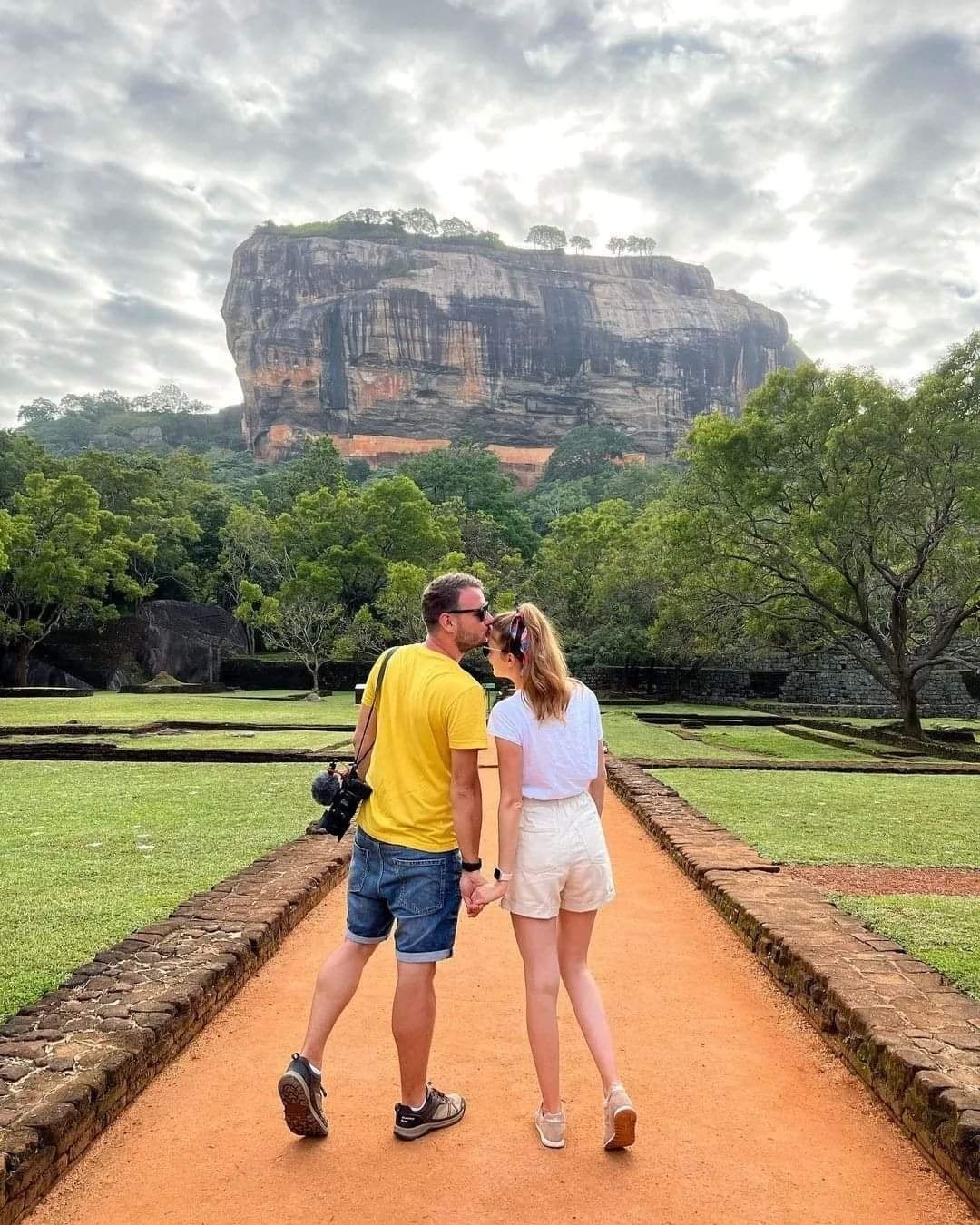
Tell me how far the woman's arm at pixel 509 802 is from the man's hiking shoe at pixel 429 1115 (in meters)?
0.61

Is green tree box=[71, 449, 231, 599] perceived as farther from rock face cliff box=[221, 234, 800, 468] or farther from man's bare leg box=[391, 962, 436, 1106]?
rock face cliff box=[221, 234, 800, 468]

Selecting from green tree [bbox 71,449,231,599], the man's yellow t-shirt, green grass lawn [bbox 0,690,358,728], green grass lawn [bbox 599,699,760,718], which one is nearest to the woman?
the man's yellow t-shirt

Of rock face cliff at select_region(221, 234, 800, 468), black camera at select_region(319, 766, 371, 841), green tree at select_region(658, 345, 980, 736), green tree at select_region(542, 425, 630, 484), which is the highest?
rock face cliff at select_region(221, 234, 800, 468)

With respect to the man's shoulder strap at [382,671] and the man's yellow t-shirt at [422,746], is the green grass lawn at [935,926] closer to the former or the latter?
the man's yellow t-shirt at [422,746]

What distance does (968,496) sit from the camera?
45.4 feet

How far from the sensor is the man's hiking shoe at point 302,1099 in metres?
2.34

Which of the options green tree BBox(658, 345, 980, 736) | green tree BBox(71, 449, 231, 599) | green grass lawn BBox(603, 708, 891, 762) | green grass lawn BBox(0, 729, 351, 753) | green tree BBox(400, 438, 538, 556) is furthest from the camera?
green tree BBox(400, 438, 538, 556)

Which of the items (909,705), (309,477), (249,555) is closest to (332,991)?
(909,705)

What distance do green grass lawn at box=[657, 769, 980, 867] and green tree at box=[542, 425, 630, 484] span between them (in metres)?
64.8

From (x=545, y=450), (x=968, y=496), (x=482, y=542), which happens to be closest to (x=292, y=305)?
(x=545, y=450)

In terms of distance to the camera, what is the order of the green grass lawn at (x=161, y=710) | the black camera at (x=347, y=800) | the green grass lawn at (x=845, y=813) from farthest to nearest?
the green grass lawn at (x=161, y=710) < the green grass lawn at (x=845, y=813) < the black camera at (x=347, y=800)

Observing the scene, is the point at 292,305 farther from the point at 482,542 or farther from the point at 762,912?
the point at 762,912

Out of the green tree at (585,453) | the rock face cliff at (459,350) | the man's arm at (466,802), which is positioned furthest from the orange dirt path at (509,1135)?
the rock face cliff at (459,350)

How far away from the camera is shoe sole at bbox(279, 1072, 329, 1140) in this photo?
7.67 feet
